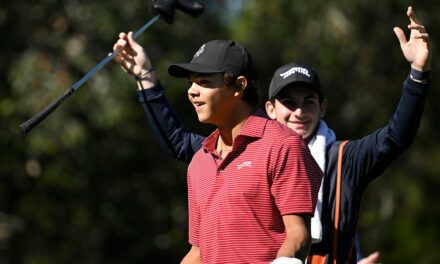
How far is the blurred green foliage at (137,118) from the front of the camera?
675 inches

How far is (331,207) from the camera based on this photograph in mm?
5801

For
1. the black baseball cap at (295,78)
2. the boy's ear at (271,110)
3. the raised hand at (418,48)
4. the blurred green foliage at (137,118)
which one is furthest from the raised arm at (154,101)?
the blurred green foliage at (137,118)

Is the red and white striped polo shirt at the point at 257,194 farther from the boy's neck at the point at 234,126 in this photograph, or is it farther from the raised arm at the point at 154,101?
the raised arm at the point at 154,101

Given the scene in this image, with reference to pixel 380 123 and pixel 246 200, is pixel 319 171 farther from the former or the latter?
pixel 380 123

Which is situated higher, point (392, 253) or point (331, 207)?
point (331, 207)

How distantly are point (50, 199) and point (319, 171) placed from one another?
50.7ft

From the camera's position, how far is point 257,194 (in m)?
5.02

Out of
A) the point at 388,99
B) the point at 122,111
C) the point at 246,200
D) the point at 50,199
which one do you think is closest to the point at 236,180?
the point at 246,200

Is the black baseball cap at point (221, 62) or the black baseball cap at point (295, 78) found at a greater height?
the black baseball cap at point (221, 62)

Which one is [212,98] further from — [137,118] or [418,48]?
[137,118]

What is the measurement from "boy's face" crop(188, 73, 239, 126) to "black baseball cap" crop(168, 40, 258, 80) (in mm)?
44

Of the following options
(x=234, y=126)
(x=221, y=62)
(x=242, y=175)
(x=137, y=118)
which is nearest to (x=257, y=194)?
(x=242, y=175)

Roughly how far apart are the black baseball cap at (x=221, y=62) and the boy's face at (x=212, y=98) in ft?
0.14

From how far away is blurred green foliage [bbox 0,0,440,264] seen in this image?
1716 cm
